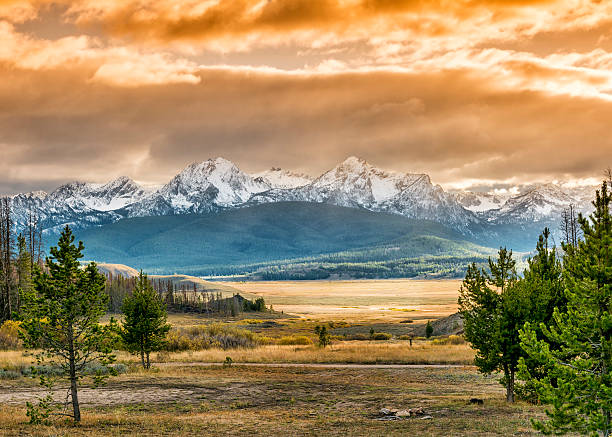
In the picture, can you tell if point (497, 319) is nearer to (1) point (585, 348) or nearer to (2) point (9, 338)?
(1) point (585, 348)

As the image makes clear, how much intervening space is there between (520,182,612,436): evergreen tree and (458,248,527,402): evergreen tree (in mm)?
Answer: 12749

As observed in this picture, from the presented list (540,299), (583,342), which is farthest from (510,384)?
(583,342)

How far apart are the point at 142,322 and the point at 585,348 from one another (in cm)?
4334

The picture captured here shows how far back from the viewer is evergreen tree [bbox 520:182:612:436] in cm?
1460

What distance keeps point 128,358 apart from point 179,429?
127ft

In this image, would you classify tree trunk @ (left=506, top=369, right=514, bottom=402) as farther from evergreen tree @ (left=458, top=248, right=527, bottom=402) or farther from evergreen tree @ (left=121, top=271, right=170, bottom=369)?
evergreen tree @ (left=121, top=271, right=170, bottom=369)

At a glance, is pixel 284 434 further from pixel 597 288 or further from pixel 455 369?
pixel 455 369

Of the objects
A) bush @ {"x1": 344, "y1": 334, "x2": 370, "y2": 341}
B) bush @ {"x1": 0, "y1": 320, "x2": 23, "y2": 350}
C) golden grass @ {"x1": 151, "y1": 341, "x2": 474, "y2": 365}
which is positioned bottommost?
bush @ {"x1": 344, "y1": 334, "x2": 370, "y2": 341}

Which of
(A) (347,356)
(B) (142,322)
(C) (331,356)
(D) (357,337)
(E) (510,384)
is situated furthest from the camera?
(D) (357,337)

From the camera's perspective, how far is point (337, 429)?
24.8 m

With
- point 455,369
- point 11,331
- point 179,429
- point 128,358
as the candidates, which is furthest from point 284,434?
point 11,331

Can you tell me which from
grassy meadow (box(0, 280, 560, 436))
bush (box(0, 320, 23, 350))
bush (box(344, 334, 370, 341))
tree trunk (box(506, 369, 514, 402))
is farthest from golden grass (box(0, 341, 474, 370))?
bush (box(344, 334, 370, 341))

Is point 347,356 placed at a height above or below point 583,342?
below

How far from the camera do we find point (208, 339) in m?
73.1
